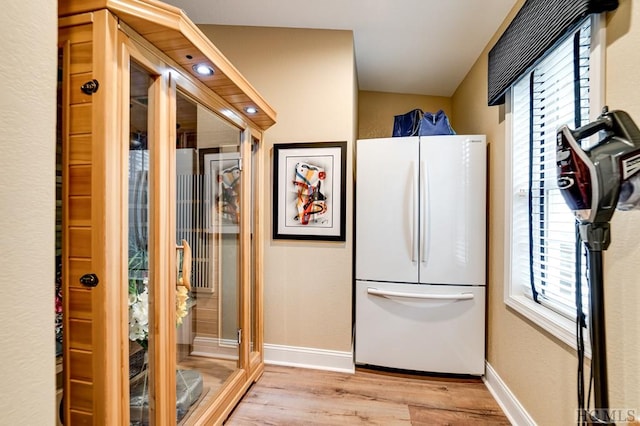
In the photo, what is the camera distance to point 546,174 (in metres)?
1.62

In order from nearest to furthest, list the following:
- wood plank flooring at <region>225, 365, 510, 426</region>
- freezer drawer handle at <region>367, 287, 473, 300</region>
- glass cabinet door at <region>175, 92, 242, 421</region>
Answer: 1. glass cabinet door at <region>175, 92, 242, 421</region>
2. wood plank flooring at <region>225, 365, 510, 426</region>
3. freezer drawer handle at <region>367, 287, 473, 300</region>

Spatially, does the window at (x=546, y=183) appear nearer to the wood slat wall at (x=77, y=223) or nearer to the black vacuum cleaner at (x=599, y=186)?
the black vacuum cleaner at (x=599, y=186)

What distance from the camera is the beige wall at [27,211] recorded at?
45 cm

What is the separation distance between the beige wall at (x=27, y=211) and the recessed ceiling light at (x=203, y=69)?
2.79 feet

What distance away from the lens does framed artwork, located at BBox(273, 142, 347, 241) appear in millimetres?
2316

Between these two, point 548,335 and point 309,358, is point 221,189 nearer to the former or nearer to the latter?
point 309,358

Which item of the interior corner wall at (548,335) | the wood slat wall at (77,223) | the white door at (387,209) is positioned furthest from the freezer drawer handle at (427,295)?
the wood slat wall at (77,223)

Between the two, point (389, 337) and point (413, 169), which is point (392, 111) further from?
point (389, 337)

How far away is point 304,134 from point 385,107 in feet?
4.96

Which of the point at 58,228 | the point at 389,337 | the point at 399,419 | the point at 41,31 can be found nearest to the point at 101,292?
the point at 58,228

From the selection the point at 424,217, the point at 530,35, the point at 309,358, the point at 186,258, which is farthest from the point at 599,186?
the point at 309,358

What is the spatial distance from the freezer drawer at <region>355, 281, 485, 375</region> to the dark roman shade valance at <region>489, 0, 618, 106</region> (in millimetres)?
1487

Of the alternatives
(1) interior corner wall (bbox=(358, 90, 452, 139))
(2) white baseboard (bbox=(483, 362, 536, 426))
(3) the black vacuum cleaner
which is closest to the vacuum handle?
(3) the black vacuum cleaner

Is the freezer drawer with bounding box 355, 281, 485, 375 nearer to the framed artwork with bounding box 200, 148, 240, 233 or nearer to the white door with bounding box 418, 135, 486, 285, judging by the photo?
the white door with bounding box 418, 135, 486, 285
